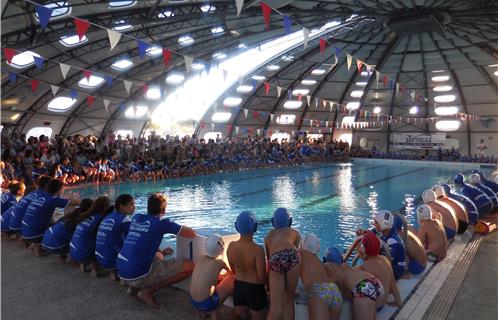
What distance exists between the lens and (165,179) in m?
13.0

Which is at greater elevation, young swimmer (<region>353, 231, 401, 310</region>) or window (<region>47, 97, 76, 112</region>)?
window (<region>47, 97, 76, 112</region>)

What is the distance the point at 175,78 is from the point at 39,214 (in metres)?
17.2

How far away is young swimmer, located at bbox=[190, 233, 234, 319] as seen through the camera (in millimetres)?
2654

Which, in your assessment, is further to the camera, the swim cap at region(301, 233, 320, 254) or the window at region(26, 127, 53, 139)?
the window at region(26, 127, 53, 139)

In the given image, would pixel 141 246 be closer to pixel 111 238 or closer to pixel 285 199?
pixel 111 238

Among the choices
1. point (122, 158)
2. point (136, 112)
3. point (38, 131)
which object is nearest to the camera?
point (122, 158)

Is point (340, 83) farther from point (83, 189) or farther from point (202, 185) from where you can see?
point (83, 189)

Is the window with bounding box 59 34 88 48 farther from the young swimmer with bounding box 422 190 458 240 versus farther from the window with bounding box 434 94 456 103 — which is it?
the window with bounding box 434 94 456 103

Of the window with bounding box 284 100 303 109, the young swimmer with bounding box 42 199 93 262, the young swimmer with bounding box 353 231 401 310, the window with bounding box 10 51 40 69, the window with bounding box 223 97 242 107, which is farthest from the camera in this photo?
the window with bounding box 284 100 303 109

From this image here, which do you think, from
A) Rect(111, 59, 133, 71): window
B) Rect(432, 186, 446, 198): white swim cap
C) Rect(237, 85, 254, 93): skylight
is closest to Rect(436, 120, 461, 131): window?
Rect(237, 85, 254, 93): skylight

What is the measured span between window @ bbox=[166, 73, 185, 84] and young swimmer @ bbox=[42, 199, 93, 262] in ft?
55.1

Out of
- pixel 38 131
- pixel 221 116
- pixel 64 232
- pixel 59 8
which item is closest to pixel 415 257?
pixel 64 232

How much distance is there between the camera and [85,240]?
3.63 meters

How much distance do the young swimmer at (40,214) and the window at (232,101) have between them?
847 inches
